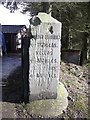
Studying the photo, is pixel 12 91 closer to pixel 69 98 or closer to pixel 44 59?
pixel 44 59

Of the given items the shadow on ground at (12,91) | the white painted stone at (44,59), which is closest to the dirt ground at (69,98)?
the shadow on ground at (12,91)

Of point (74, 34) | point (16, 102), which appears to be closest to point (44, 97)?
point (16, 102)

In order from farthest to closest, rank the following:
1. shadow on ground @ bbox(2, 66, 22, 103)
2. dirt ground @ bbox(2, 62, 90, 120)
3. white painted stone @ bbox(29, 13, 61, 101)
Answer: shadow on ground @ bbox(2, 66, 22, 103), white painted stone @ bbox(29, 13, 61, 101), dirt ground @ bbox(2, 62, 90, 120)

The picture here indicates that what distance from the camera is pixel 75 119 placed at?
23.2ft

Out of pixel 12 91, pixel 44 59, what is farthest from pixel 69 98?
pixel 12 91

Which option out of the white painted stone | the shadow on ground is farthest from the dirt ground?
the white painted stone

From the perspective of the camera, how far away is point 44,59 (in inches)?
293

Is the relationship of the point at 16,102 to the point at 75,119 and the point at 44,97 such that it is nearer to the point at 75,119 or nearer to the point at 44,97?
the point at 44,97

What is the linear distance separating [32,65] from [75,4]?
20.9 feet

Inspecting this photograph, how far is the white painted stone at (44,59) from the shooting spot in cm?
728

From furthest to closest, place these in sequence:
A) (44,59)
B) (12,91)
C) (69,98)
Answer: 1. (12,91)
2. (69,98)
3. (44,59)

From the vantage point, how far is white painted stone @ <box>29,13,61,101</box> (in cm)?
728

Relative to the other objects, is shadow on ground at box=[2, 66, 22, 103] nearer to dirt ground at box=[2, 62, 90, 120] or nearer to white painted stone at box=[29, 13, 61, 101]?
dirt ground at box=[2, 62, 90, 120]

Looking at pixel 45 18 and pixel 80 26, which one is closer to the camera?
pixel 45 18
